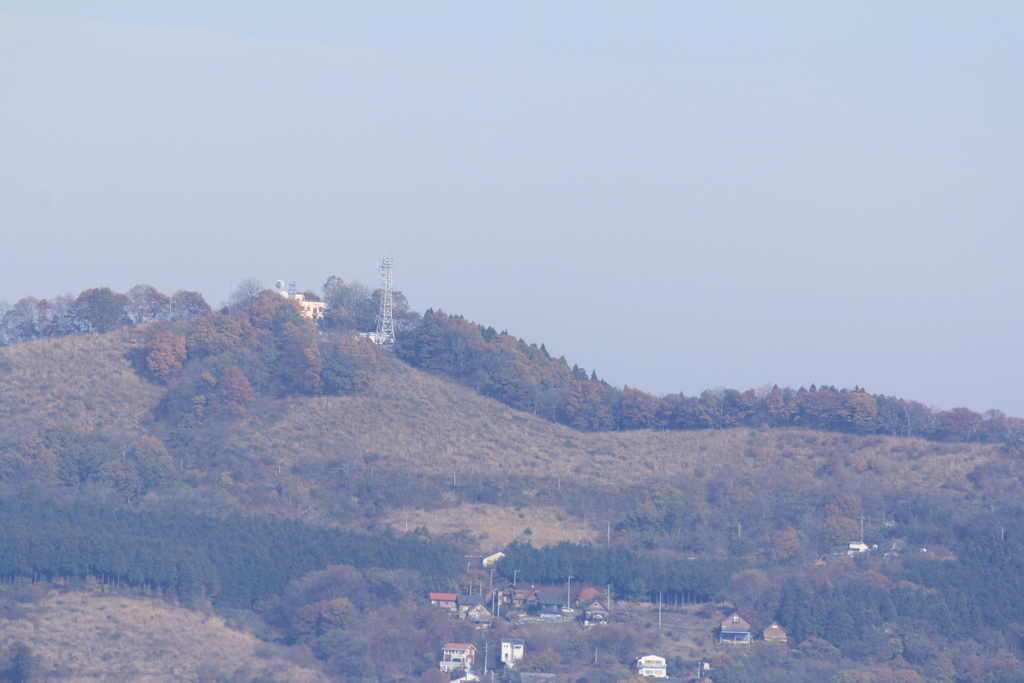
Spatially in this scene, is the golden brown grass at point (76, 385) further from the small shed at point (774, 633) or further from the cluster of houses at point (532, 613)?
the small shed at point (774, 633)

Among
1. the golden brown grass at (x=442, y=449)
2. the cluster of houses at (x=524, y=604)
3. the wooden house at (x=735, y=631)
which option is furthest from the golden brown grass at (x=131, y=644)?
the wooden house at (x=735, y=631)

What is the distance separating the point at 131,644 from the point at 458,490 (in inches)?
862

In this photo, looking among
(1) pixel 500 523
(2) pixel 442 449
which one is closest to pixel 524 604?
(1) pixel 500 523

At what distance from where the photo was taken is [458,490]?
67750mm

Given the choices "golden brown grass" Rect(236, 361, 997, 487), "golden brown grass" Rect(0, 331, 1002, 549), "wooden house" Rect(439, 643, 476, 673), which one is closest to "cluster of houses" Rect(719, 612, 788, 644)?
"wooden house" Rect(439, 643, 476, 673)

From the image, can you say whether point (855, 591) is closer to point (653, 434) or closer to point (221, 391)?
point (653, 434)

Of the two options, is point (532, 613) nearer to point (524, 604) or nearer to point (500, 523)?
point (524, 604)

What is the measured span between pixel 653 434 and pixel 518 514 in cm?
1312

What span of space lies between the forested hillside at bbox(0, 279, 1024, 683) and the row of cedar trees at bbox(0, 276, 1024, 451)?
0.18 meters

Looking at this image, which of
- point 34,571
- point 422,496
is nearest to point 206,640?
point 34,571

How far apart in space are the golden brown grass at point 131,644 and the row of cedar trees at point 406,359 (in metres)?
20.8

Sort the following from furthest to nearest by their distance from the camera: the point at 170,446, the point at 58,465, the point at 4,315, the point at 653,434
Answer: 1. the point at 4,315
2. the point at 653,434
3. the point at 170,446
4. the point at 58,465

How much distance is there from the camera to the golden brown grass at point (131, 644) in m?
47.8

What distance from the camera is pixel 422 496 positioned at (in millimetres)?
67000
